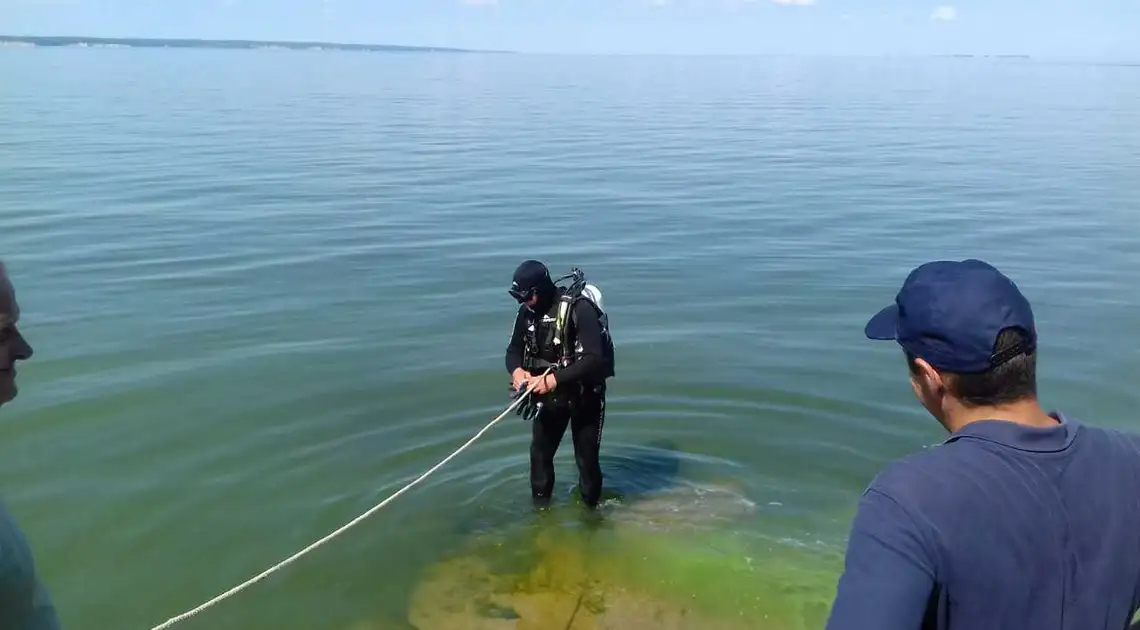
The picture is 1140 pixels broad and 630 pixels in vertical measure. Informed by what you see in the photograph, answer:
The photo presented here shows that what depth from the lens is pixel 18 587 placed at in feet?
9.43

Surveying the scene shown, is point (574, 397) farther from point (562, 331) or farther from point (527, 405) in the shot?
point (562, 331)

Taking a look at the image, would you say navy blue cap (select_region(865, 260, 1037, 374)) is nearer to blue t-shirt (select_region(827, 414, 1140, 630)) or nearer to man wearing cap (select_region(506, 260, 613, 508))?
blue t-shirt (select_region(827, 414, 1140, 630))

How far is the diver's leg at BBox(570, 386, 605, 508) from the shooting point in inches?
309

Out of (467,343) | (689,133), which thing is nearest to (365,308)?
(467,343)

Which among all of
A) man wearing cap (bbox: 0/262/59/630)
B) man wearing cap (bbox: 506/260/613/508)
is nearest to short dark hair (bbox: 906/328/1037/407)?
man wearing cap (bbox: 0/262/59/630)

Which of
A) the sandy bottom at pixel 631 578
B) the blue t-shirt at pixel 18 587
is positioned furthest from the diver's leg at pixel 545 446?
the blue t-shirt at pixel 18 587

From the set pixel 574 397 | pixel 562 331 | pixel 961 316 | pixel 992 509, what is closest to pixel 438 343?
pixel 574 397

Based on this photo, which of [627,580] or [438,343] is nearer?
[627,580]

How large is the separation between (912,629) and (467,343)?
11.7 metres

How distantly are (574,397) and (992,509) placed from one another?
5416mm

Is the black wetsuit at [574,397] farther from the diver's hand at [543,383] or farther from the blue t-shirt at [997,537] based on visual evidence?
the blue t-shirt at [997,537]

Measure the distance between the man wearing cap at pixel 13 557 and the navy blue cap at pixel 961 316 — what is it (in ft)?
8.62

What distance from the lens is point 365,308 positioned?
1521 centimetres

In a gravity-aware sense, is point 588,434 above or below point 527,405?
below
